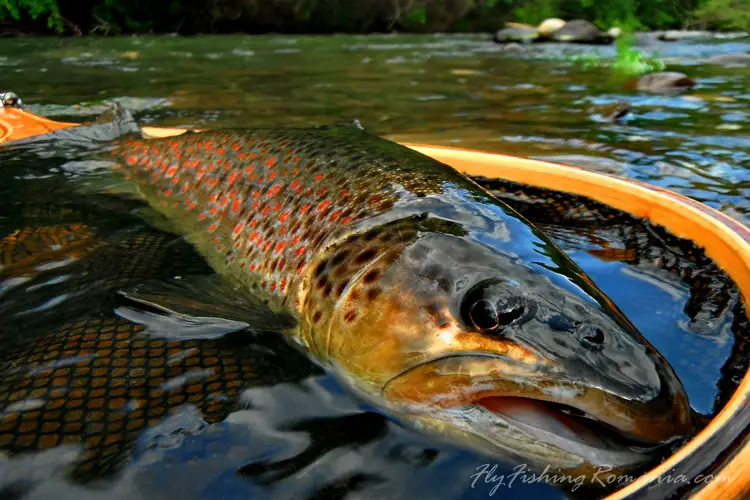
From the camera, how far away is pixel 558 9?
36062mm

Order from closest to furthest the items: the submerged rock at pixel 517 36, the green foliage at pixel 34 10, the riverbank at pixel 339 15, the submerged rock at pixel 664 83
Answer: the submerged rock at pixel 664 83
the submerged rock at pixel 517 36
the green foliage at pixel 34 10
the riverbank at pixel 339 15

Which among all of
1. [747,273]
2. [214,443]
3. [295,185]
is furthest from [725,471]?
[295,185]

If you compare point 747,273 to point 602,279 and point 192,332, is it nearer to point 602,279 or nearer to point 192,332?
point 602,279

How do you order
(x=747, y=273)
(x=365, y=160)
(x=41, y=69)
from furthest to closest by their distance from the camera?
1. (x=41, y=69)
2. (x=365, y=160)
3. (x=747, y=273)

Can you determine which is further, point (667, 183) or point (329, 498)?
point (667, 183)

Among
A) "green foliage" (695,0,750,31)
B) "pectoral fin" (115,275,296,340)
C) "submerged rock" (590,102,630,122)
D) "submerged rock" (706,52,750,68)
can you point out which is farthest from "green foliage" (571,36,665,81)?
"green foliage" (695,0,750,31)

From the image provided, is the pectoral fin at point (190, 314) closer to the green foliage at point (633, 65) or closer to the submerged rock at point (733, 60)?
the green foliage at point (633, 65)

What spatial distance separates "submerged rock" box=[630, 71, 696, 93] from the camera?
953cm

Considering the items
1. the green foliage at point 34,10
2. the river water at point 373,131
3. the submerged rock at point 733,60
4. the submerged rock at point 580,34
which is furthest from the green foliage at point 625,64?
the green foliage at point 34,10

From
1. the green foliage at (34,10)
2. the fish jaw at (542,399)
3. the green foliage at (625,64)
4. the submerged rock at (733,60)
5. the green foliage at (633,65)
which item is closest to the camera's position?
the fish jaw at (542,399)

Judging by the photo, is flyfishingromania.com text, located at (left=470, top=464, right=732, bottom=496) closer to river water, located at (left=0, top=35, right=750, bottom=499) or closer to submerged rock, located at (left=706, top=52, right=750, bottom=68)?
river water, located at (left=0, top=35, right=750, bottom=499)

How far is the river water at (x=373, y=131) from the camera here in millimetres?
1595

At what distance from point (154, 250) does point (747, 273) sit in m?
2.66

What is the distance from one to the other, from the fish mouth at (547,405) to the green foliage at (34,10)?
95.5 feet
